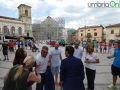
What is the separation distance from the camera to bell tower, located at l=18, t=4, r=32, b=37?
49.8 meters

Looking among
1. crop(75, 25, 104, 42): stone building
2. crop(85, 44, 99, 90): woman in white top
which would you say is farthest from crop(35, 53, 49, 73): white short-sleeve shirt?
crop(75, 25, 104, 42): stone building

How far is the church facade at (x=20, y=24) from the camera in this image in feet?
141

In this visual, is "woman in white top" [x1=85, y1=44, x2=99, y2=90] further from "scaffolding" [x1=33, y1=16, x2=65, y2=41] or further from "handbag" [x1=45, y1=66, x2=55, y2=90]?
"scaffolding" [x1=33, y1=16, x2=65, y2=41]

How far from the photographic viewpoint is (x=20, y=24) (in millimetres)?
47719

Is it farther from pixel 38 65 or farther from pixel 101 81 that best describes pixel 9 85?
pixel 101 81

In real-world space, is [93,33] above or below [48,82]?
above

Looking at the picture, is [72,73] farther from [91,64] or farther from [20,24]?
[20,24]

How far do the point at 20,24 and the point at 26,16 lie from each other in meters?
6.49

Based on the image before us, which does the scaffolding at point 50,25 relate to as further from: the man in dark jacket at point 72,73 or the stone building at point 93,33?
the man in dark jacket at point 72,73

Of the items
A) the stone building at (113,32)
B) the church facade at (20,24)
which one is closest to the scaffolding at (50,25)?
the church facade at (20,24)

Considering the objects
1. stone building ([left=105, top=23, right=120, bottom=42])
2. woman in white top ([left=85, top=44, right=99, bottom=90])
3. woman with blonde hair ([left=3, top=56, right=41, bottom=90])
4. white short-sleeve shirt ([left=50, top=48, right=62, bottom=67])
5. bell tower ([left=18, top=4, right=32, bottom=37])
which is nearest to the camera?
woman with blonde hair ([left=3, top=56, right=41, bottom=90])

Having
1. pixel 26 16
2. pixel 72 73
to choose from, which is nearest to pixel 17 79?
pixel 72 73

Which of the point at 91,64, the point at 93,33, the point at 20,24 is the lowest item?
the point at 91,64

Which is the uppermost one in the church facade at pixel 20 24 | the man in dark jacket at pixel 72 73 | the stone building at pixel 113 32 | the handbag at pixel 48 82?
the church facade at pixel 20 24
